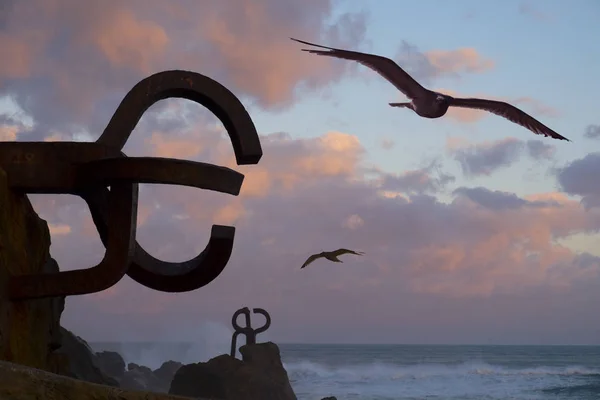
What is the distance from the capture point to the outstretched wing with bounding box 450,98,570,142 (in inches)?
260

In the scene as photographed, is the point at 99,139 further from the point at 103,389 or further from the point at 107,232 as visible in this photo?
the point at 103,389

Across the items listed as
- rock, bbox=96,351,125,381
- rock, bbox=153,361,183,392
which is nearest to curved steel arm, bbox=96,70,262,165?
rock, bbox=96,351,125,381

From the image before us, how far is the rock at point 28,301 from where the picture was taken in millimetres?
4379

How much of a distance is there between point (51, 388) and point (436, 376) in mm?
44453

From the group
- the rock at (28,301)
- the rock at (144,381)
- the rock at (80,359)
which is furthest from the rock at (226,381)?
the rock at (28,301)

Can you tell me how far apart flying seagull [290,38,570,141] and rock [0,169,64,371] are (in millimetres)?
3271

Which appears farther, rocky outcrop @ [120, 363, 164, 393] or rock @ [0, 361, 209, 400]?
rocky outcrop @ [120, 363, 164, 393]

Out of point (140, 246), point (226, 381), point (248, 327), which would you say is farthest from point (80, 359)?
point (140, 246)

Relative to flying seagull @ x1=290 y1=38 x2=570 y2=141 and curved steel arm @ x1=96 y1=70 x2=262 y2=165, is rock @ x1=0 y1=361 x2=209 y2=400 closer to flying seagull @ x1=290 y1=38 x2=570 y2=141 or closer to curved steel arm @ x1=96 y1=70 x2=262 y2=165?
curved steel arm @ x1=96 y1=70 x2=262 y2=165

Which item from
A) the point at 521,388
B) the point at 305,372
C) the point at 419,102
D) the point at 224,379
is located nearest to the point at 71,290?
the point at 419,102

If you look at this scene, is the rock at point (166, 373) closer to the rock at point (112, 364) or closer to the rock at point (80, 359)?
the rock at point (112, 364)

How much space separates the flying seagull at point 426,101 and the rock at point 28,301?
327 centimetres

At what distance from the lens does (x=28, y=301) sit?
459 centimetres

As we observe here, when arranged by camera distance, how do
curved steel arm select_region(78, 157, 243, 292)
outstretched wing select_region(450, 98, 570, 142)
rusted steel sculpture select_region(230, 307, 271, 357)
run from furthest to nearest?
rusted steel sculpture select_region(230, 307, 271, 357) < outstretched wing select_region(450, 98, 570, 142) < curved steel arm select_region(78, 157, 243, 292)
